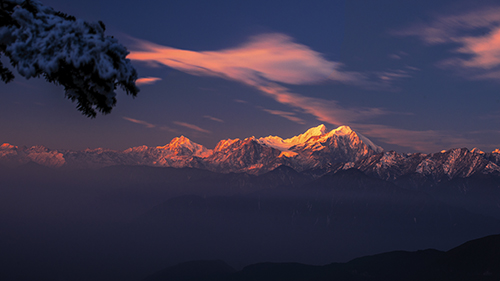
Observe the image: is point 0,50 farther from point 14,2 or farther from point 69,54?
point 69,54

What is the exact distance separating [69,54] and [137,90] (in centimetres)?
241

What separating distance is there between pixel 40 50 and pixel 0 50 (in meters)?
2.30

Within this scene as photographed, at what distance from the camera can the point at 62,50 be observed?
481 inches

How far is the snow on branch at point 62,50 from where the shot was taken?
11.9 metres

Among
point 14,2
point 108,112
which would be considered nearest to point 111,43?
point 108,112

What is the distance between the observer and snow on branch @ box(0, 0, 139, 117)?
1195 cm

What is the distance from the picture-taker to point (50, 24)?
41.5ft

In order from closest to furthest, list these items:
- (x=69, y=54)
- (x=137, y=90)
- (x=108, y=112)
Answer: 1. (x=69, y=54)
2. (x=137, y=90)
3. (x=108, y=112)

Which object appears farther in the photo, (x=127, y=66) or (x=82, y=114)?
(x=82, y=114)

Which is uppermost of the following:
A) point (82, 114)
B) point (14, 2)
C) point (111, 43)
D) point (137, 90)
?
point (14, 2)

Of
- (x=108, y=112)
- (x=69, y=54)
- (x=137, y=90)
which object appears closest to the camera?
(x=69, y=54)

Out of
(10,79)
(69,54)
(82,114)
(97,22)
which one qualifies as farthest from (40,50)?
(10,79)

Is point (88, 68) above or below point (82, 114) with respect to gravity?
above

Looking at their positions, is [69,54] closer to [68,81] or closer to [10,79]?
[68,81]
